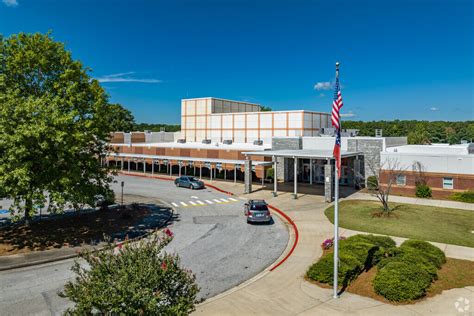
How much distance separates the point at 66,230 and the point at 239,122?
49378 mm

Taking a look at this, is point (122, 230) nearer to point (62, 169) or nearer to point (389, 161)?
point (62, 169)

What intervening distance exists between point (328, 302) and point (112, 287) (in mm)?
9449

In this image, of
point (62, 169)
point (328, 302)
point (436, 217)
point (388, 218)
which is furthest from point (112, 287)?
point (436, 217)

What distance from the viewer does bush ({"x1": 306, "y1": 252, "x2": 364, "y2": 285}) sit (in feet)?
52.8

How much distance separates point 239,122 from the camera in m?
70.8

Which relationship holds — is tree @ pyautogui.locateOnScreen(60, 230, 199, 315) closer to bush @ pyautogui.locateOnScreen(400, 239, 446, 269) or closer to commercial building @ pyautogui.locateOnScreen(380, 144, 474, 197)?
bush @ pyautogui.locateOnScreen(400, 239, 446, 269)

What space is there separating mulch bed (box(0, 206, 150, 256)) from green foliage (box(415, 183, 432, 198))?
28741mm

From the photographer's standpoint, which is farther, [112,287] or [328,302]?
[328,302]

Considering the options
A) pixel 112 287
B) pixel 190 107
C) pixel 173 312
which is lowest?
pixel 173 312

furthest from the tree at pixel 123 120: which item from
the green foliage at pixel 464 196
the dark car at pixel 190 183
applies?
the green foliage at pixel 464 196

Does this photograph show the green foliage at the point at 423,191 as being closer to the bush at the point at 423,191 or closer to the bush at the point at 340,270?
the bush at the point at 423,191

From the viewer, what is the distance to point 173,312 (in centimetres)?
857

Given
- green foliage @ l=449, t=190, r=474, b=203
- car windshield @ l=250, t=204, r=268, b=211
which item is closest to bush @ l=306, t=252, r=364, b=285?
car windshield @ l=250, t=204, r=268, b=211

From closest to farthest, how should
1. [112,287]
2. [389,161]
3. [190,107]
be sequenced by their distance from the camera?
1. [112,287]
2. [389,161]
3. [190,107]
